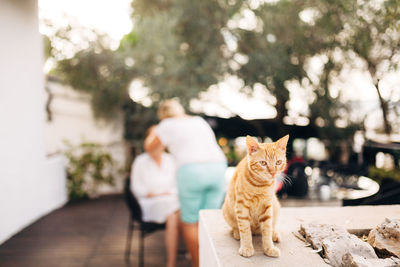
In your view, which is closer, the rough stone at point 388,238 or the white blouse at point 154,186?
the rough stone at point 388,238

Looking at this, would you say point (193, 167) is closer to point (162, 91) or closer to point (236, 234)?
point (236, 234)

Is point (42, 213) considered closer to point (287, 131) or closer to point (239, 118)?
point (239, 118)

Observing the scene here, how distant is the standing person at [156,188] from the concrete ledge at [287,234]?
4.57 feet

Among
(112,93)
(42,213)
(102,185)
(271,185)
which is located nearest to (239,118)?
(112,93)

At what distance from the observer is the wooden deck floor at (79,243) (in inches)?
132

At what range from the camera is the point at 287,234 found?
1453 mm

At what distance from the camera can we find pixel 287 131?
6.67 m

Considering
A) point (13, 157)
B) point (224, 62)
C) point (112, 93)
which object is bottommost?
point (13, 157)

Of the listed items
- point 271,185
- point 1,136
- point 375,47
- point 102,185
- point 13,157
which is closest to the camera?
point 271,185

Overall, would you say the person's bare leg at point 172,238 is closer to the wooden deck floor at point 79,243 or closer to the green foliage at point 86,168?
the wooden deck floor at point 79,243

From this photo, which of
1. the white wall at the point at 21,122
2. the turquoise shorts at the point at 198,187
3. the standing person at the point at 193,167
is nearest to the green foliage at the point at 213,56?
the white wall at the point at 21,122

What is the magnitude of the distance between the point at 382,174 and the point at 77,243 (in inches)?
190

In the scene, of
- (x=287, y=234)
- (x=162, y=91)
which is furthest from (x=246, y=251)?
(x=162, y=91)

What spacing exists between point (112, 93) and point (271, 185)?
18.5 ft
